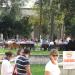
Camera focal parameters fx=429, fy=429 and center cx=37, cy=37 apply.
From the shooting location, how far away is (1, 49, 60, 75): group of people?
1152cm

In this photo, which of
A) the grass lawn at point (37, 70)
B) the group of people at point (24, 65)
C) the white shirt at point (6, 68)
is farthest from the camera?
the grass lawn at point (37, 70)

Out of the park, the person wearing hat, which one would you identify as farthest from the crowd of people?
the park

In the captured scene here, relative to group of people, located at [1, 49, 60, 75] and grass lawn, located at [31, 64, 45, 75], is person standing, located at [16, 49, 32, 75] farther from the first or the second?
grass lawn, located at [31, 64, 45, 75]

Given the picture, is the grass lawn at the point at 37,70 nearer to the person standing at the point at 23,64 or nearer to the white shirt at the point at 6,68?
the white shirt at the point at 6,68

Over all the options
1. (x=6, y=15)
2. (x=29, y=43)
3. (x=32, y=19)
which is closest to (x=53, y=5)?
(x=29, y=43)

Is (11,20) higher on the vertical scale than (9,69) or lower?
lower

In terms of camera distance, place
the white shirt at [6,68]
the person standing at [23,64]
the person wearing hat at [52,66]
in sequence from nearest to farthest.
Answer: the person wearing hat at [52,66] → the person standing at [23,64] → the white shirt at [6,68]

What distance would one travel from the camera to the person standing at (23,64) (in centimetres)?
1202

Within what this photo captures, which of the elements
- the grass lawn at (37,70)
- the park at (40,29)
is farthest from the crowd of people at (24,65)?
Answer: the grass lawn at (37,70)

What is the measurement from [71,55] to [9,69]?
17.2 feet

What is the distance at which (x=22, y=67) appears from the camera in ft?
40.4

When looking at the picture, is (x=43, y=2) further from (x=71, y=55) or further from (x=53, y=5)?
(x=71, y=55)

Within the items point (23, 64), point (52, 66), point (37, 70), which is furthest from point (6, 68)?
point (37, 70)

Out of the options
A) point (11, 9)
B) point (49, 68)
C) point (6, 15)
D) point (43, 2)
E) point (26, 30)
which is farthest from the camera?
point (26, 30)
